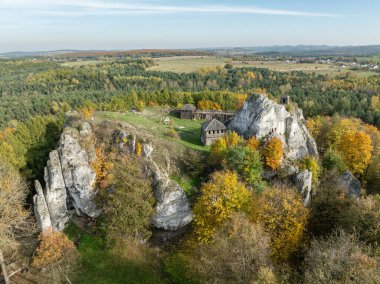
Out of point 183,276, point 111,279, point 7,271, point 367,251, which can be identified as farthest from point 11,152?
point 367,251

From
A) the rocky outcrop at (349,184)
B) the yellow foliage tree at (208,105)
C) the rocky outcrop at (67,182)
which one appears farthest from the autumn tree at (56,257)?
the yellow foliage tree at (208,105)

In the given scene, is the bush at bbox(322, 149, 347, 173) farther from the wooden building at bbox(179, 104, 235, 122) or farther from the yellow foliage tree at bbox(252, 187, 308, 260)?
the wooden building at bbox(179, 104, 235, 122)

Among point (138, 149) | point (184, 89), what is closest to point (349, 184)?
point (138, 149)

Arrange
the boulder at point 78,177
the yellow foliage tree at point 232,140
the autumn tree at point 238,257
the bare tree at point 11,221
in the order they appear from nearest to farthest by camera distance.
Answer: the autumn tree at point 238,257
the bare tree at point 11,221
the boulder at point 78,177
the yellow foliage tree at point 232,140

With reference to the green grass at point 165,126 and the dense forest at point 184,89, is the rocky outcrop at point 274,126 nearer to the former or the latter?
→ the green grass at point 165,126

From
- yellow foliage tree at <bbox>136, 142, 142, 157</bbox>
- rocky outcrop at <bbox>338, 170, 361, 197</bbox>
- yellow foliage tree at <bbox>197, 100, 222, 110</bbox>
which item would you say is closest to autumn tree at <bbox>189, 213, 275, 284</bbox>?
yellow foliage tree at <bbox>136, 142, 142, 157</bbox>

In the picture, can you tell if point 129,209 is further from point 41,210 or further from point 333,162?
point 333,162
